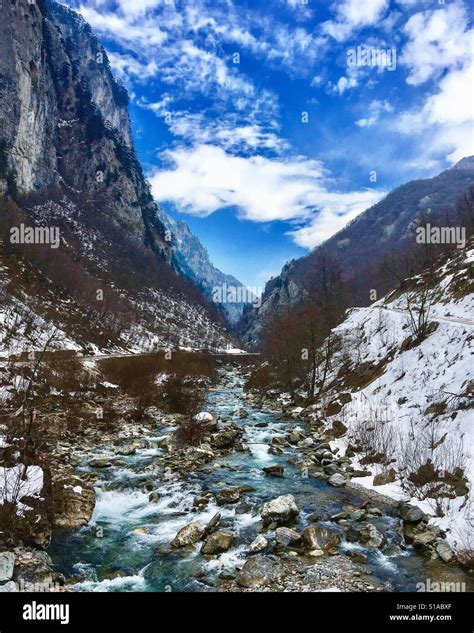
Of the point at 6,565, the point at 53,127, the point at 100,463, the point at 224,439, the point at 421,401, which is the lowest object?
the point at 224,439

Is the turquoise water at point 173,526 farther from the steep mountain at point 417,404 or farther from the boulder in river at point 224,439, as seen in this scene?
the steep mountain at point 417,404

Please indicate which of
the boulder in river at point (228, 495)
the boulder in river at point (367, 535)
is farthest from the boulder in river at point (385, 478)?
the boulder in river at point (228, 495)

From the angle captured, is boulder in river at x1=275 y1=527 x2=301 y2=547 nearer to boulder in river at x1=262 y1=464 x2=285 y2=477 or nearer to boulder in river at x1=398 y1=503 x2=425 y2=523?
boulder in river at x1=398 y1=503 x2=425 y2=523

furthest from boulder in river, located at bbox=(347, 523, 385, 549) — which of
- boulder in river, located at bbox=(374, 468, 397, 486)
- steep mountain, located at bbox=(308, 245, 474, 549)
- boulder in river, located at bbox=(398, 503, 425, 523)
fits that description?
boulder in river, located at bbox=(374, 468, 397, 486)

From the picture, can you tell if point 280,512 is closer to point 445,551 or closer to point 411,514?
point 411,514

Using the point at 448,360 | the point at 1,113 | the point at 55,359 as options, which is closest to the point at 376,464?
the point at 448,360

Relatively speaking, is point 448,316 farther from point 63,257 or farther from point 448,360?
point 63,257

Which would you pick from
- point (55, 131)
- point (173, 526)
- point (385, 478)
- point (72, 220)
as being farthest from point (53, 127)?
point (385, 478)
